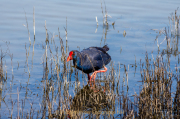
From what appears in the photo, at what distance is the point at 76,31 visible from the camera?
36.6 feet

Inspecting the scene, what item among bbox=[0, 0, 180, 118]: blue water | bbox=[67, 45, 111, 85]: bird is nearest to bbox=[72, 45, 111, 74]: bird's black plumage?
bbox=[67, 45, 111, 85]: bird

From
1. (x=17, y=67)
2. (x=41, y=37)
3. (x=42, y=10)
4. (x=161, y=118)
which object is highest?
(x=42, y=10)

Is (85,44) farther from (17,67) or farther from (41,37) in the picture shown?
(17,67)

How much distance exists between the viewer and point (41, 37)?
33.3 feet

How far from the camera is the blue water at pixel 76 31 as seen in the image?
7.45 m

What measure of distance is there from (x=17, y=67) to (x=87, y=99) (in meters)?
2.46

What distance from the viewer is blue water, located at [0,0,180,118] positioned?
7.45 metres

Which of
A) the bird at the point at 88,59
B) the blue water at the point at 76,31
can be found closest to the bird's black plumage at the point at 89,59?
the bird at the point at 88,59

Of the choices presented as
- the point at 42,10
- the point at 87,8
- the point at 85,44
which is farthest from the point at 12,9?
the point at 85,44

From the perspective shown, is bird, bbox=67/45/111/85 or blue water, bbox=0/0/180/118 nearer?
bird, bbox=67/45/111/85

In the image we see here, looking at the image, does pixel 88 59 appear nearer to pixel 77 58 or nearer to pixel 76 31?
pixel 77 58

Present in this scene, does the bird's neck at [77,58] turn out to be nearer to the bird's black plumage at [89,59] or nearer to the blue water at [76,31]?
the bird's black plumage at [89,59]

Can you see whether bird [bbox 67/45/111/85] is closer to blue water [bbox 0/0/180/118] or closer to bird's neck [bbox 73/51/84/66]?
bird's neck [bbox 73/51/84/66]

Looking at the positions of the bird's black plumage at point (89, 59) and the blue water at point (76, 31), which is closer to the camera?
the bird's black plumage at point (89, 59)
